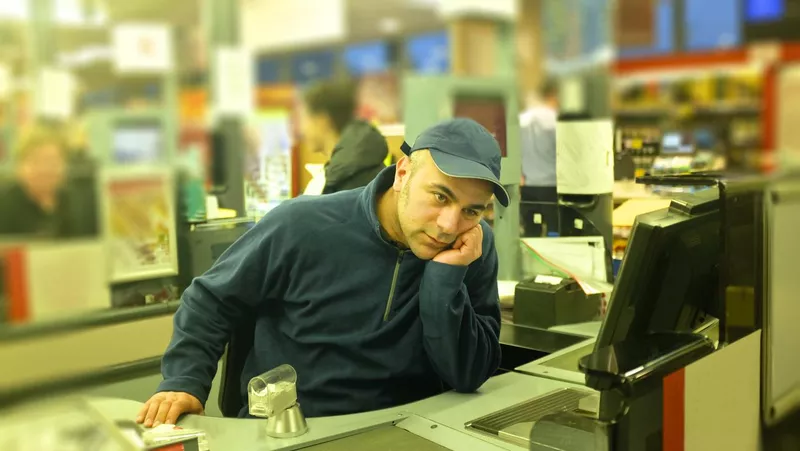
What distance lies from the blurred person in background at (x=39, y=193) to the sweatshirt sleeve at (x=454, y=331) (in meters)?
0.89

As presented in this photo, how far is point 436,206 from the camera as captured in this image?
1484mm

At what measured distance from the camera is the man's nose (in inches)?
57.8

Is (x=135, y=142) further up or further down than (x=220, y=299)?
further up

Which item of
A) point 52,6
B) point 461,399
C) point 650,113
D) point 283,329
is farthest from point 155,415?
point 650,113

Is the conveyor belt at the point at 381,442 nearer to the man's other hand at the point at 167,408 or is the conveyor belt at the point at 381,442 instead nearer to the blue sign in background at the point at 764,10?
the man's other hand at the point at 167,408

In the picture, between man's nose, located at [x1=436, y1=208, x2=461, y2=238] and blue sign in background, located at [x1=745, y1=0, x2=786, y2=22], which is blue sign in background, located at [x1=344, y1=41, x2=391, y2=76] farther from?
blue sign in background, located at [x1=745, y1=0, x2=786, y2=22]

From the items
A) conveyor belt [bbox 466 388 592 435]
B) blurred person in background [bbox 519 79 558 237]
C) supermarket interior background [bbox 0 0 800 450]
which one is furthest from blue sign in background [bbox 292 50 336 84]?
blurred person in background [bbox 519 79 558 237]

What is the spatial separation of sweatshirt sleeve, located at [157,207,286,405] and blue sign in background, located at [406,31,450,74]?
500 mm

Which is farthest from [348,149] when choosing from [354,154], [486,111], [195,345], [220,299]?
[195,345]

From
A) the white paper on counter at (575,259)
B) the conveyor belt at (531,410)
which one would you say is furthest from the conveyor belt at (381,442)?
the white paper on counter at (575,259)

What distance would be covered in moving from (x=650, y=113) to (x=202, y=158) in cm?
376

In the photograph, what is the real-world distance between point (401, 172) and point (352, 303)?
0.33m

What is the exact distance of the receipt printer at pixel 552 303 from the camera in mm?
2121

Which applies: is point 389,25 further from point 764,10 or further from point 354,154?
point 354,154
